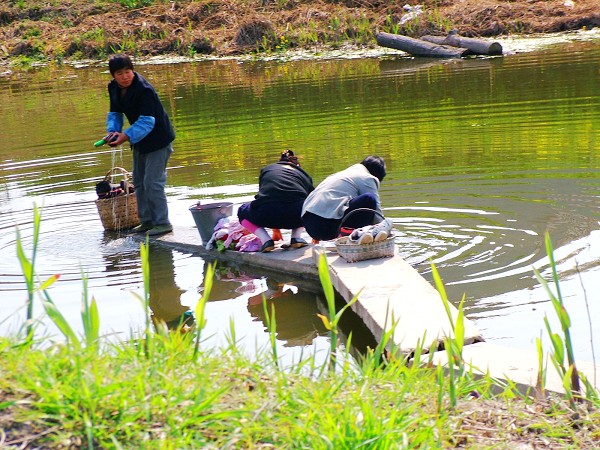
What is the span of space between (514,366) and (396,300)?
55.6 inches

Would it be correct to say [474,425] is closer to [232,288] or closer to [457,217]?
[232,288]

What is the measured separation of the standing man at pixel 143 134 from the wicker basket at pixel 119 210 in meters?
0.18

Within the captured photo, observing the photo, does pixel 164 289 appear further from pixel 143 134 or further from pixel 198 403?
pixel 198 403

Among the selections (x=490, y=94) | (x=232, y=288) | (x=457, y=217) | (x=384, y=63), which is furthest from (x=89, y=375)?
(x=384, y=63)

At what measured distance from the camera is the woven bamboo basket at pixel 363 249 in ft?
21.5

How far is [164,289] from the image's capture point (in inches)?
286

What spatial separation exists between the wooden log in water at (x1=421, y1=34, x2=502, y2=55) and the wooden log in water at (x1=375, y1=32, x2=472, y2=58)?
0.67ft

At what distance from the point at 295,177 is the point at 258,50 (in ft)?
73.1

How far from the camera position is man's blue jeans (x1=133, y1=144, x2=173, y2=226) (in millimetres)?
8547

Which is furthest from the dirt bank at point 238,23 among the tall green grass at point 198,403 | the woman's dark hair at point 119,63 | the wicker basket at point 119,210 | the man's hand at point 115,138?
the tall green grass at point 198,403

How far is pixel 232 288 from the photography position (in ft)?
23.4

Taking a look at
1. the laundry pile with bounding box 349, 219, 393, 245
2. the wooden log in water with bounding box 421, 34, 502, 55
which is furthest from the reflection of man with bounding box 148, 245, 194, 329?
the wooden log in water with bounding box 421, 34, 502, 55

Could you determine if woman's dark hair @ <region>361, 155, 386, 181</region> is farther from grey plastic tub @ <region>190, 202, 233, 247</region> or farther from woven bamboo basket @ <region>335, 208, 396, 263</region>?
grey plastic tub @ <region>190, 202, 233, 247</region>

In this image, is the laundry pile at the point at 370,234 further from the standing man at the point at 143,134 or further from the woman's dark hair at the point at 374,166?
the standing man at the point at 143,134
